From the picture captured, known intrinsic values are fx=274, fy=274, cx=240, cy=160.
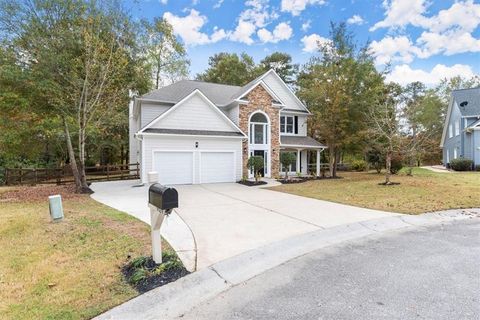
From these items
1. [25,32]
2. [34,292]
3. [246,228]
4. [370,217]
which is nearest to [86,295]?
[34,292]

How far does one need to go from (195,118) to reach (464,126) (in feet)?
84.9

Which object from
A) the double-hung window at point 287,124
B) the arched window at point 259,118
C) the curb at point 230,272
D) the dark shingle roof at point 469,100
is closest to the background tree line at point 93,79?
the double-hung window at point 287,124

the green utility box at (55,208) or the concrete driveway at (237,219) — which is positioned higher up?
the green utility box at (55,208)

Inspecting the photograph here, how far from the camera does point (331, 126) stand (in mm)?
19672

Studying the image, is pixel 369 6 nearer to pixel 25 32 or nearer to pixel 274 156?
pixel 274 156

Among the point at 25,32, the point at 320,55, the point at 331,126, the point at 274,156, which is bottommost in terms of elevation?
the point at 274,156

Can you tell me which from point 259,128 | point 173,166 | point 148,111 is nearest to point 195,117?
point 173,166

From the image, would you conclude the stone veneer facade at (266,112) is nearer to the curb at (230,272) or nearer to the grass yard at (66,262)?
the curb at (230,272)

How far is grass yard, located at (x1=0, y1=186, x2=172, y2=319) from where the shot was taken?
3131mm

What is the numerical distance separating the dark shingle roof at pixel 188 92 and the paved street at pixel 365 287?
16.4 meters

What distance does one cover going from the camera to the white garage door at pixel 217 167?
55.3ft

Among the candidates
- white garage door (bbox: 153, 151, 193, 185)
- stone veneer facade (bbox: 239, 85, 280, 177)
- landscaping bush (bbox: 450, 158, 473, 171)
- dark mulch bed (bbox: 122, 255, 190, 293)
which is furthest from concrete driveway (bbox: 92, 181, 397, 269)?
landscaping bush (bbox: 450, 158, 473, 171)

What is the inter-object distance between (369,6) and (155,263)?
18725mm

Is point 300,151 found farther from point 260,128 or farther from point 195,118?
point 195,118
